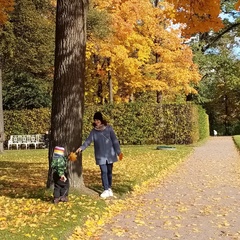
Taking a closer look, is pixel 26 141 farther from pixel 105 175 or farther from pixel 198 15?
pixel 105 175

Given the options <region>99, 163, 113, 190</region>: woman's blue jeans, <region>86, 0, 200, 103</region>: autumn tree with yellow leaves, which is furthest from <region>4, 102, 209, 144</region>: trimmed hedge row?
<region>99, 163, 113, 190</region>: woman's blue jeans

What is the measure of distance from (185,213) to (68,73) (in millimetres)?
3418

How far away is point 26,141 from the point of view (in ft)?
93.2

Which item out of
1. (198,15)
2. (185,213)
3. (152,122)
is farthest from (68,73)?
(152,122)

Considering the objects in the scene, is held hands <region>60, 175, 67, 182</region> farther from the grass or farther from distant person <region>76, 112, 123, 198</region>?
distant person <region>76, 112, 123, 198</region>

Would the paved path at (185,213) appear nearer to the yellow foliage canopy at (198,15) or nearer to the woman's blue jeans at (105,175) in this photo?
the woman's blue jeans at (105,175)

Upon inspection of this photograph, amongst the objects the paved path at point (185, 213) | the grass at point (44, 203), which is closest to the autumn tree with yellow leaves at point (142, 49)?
the grass at point (44, 203)

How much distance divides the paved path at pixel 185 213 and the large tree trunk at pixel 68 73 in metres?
1.96

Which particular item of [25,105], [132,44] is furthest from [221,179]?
[25,105]

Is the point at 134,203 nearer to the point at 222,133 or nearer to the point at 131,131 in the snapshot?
the point at 131,131

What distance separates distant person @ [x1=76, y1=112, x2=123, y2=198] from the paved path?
807mm

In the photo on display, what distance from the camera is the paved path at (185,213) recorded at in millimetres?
5891

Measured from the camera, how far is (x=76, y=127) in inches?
337

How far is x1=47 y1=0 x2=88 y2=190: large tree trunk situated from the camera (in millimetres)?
8422
